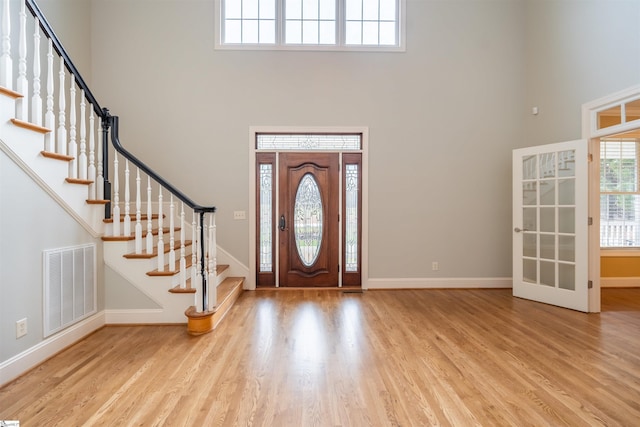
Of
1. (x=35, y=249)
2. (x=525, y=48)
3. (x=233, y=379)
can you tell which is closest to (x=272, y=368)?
Answer: (x=233, y=379)

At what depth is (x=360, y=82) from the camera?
4.61m

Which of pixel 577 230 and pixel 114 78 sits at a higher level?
pixel 114 78

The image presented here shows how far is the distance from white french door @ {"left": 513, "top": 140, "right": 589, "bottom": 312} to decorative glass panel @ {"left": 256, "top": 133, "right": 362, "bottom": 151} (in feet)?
7.71

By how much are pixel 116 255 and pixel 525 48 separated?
618 cm

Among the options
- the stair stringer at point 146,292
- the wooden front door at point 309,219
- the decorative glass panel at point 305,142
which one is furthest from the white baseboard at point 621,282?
the stair stringer at point 146,292

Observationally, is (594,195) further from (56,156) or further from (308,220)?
(56,156)

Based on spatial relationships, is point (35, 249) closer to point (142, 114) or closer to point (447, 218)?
point (142, 114)

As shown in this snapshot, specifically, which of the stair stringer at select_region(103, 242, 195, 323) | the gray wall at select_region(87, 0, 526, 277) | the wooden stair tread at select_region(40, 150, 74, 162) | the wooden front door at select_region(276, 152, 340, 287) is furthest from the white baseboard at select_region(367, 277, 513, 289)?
the wooden stair tread at select_region(40, 150, 74, 162)

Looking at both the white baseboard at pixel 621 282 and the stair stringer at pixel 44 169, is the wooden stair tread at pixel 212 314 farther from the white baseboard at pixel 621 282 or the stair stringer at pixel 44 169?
the white baseboard at pixel 621 282

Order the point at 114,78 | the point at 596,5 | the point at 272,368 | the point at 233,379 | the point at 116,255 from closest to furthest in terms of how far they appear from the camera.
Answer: the point at 233,379, the point at 272,368, the point at 116,255, the point at 596,5, the point at 114,78

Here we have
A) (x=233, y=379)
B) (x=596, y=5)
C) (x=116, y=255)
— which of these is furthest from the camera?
(x=596, y=5)

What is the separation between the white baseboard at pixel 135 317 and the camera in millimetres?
3203

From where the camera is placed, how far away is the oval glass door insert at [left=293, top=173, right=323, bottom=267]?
4.63m

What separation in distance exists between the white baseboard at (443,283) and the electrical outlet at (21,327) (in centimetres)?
373
